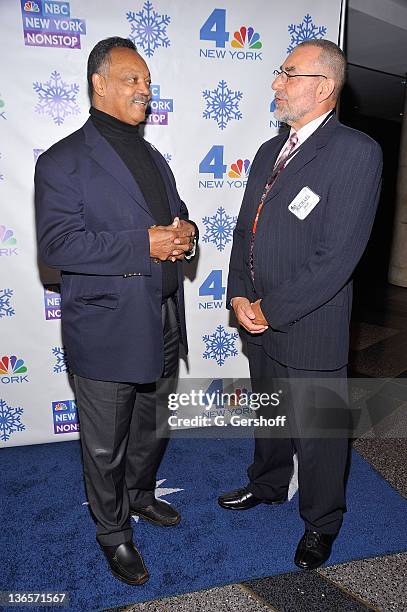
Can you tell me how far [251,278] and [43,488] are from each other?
161 centimetres

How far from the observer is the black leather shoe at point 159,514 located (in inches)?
93.3

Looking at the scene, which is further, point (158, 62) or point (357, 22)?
point (357, 22)

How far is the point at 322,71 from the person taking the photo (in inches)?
74.6

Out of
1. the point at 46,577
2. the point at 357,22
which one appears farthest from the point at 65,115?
the point at 357,22

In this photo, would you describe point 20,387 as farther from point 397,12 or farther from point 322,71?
point 397,12

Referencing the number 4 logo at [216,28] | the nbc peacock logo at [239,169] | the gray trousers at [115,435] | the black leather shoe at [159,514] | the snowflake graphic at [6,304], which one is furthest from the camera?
the nbc peacock logo at [239,169]

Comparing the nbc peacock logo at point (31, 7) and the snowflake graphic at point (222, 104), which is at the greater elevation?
the nbc peacock logo at point (31, 7)

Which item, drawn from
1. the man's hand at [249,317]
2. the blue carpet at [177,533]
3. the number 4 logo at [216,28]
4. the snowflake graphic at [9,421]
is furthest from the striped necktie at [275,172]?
the snowflake graphic at [9,421]

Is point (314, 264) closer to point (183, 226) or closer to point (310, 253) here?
point (310, 253)

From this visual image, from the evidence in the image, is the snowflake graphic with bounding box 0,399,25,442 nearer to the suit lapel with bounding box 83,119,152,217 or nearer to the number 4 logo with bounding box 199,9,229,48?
the suit lapel with bounding box 83,119,152,217

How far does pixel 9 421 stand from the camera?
120 inches

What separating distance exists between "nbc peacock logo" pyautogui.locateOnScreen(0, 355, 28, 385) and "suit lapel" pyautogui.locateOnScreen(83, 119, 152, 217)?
1571 millimetres

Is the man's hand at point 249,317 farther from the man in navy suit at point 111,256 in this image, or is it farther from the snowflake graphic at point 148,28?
the snowflake graphic at point 148,28

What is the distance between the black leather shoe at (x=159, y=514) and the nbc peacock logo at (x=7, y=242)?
1.53 meters
